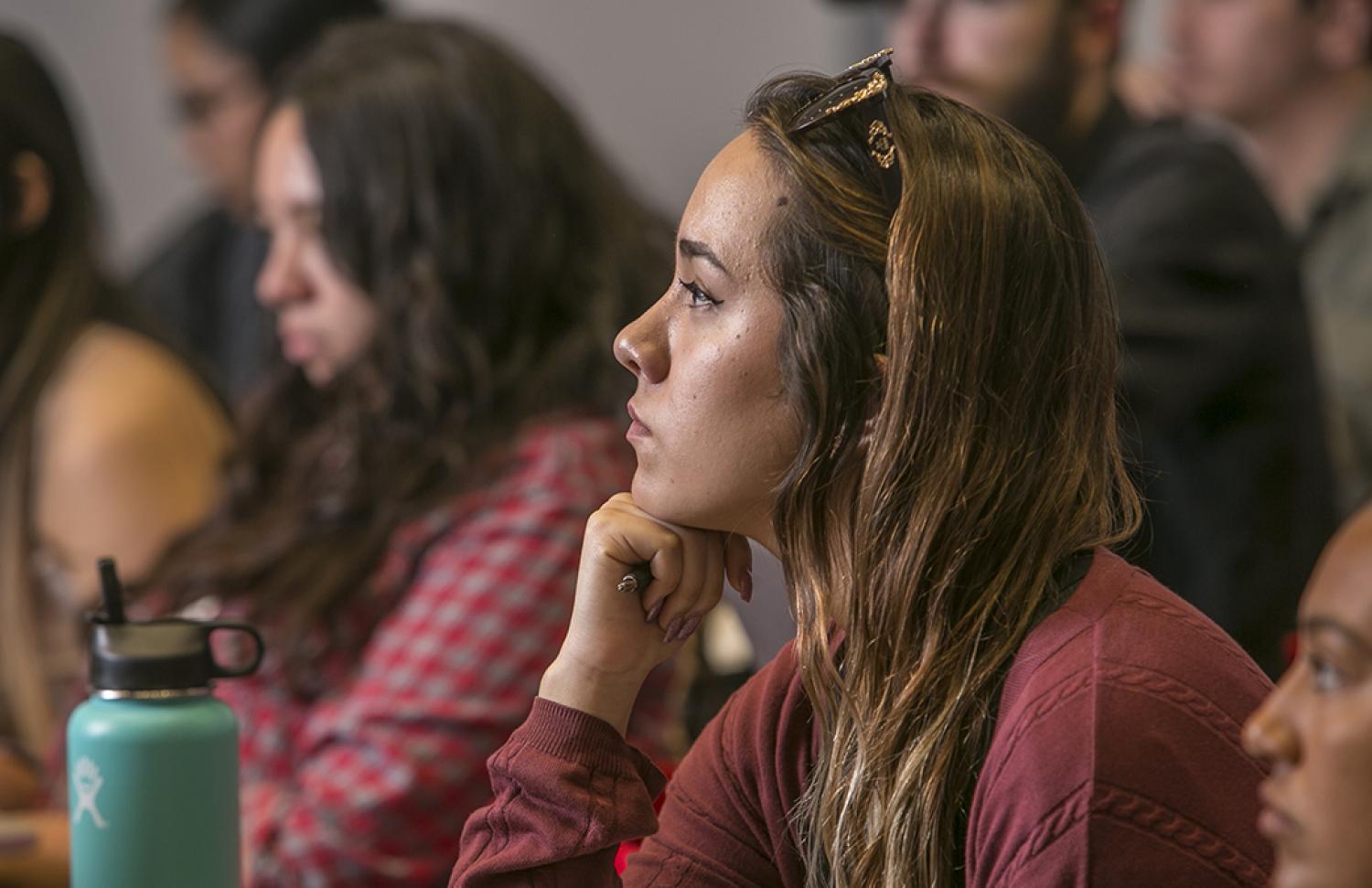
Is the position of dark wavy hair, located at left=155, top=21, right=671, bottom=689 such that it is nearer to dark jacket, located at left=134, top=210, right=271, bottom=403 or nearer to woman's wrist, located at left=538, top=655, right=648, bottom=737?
woman's wrist, located at left=538, top=655, right=648, bottom=737

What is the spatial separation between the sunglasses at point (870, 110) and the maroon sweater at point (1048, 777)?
0.74 feet

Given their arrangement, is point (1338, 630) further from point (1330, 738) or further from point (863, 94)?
point (863, 94)

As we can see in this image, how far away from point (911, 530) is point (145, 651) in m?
0.50

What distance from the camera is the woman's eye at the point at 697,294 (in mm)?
921

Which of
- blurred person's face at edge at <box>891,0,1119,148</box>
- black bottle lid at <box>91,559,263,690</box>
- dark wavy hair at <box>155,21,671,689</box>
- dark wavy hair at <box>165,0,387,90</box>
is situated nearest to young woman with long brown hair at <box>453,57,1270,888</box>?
black bottle lid at <box>91,559,263,690</box>

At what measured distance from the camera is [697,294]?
929 mm

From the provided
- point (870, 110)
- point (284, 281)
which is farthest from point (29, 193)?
point (870, 110)

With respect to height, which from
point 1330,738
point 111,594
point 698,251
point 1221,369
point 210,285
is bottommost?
point 210,285

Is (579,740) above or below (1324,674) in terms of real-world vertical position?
below

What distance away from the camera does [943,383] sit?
0.84m

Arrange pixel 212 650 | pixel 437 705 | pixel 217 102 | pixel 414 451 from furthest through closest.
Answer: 1. pixel 217 102
2. pixel 414 451
3. pixel 437 705
4. pixel 212 650

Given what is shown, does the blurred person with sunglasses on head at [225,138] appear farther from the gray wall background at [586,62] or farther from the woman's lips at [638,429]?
the woman's lips at [638,429]

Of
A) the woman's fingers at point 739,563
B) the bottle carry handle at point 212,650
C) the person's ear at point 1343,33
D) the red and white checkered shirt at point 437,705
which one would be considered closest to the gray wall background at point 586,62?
the person's ear at point 1343,33

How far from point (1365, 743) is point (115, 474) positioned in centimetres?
150
